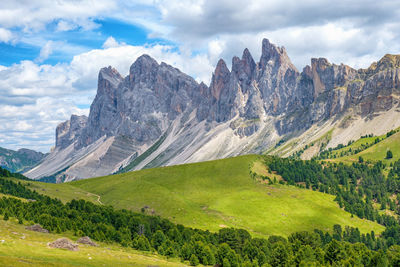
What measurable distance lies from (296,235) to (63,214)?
91.0 metres

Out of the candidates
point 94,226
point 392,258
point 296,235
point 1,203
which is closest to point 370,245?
point 296,235

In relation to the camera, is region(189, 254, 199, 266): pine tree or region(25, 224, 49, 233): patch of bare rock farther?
region(189, 254, 199, 266): pine tree

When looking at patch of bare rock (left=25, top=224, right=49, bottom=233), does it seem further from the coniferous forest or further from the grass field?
the grass field

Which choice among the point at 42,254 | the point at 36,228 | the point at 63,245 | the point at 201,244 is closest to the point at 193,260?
the point at 201,244

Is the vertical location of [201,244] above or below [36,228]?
below

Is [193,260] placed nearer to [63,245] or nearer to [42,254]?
[63,245]

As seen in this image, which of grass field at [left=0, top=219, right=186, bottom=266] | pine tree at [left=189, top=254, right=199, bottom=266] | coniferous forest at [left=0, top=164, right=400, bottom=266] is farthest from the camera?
coniferous forest at [left=0, top=164, right=400, bottom=266]

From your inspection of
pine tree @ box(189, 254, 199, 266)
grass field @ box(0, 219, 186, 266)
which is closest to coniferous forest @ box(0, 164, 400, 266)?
pine tree @ box(189, 254, 199, 266)

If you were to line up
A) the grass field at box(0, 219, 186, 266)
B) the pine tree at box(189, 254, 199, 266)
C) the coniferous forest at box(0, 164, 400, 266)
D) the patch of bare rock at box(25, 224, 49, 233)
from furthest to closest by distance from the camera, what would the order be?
the coniferous forest at box(0, 164, 400, 266) < the pine tree at box(189, 254, 199, 266) < the patch of bare rock at box(25, 224, 49, 233) < the grass field at box(0, 219, 186, 266)

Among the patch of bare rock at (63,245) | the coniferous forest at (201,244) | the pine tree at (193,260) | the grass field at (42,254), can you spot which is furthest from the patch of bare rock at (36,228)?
the pine tree at (193,260)

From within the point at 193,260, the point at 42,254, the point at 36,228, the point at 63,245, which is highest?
the point at 42,254

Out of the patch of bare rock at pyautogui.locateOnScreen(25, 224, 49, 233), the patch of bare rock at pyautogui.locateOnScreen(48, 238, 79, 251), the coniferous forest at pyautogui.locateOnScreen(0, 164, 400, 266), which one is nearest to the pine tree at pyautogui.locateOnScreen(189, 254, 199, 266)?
the coniferous forest at pyautogui.locateOnScreen(0, 164, 400, 266)

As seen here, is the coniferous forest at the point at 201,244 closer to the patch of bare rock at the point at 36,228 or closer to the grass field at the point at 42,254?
the patch of bare rock at the point at 36,228

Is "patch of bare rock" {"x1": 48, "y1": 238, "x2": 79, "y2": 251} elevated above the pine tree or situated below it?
above
